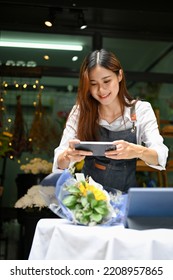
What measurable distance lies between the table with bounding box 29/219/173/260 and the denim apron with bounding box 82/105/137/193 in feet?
1.95

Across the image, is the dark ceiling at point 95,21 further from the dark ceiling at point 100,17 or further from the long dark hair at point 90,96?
the long dark hair at point 90,96

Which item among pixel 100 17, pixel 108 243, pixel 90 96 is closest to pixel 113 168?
pixel 90 96

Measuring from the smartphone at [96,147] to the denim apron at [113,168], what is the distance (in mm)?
330

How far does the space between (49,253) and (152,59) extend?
14.1 feet

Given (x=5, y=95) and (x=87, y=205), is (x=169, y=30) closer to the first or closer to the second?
(x=5, y=95)

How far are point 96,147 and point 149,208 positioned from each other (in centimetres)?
35

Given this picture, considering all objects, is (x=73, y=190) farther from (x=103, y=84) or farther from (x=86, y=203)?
(x=103, y=84)

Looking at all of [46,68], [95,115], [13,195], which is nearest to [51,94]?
[46,68]

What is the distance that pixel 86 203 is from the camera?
1.67 meters

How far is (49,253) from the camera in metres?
1.62

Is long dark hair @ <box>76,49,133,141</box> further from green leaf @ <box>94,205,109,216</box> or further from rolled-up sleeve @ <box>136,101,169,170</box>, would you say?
green leaf @ <box>94,205,109,216</box>

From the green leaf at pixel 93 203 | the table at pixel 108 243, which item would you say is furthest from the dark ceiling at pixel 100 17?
the table at pixel 108 243

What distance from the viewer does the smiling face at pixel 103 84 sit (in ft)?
7.00

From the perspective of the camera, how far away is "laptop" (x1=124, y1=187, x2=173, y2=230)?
155cm
